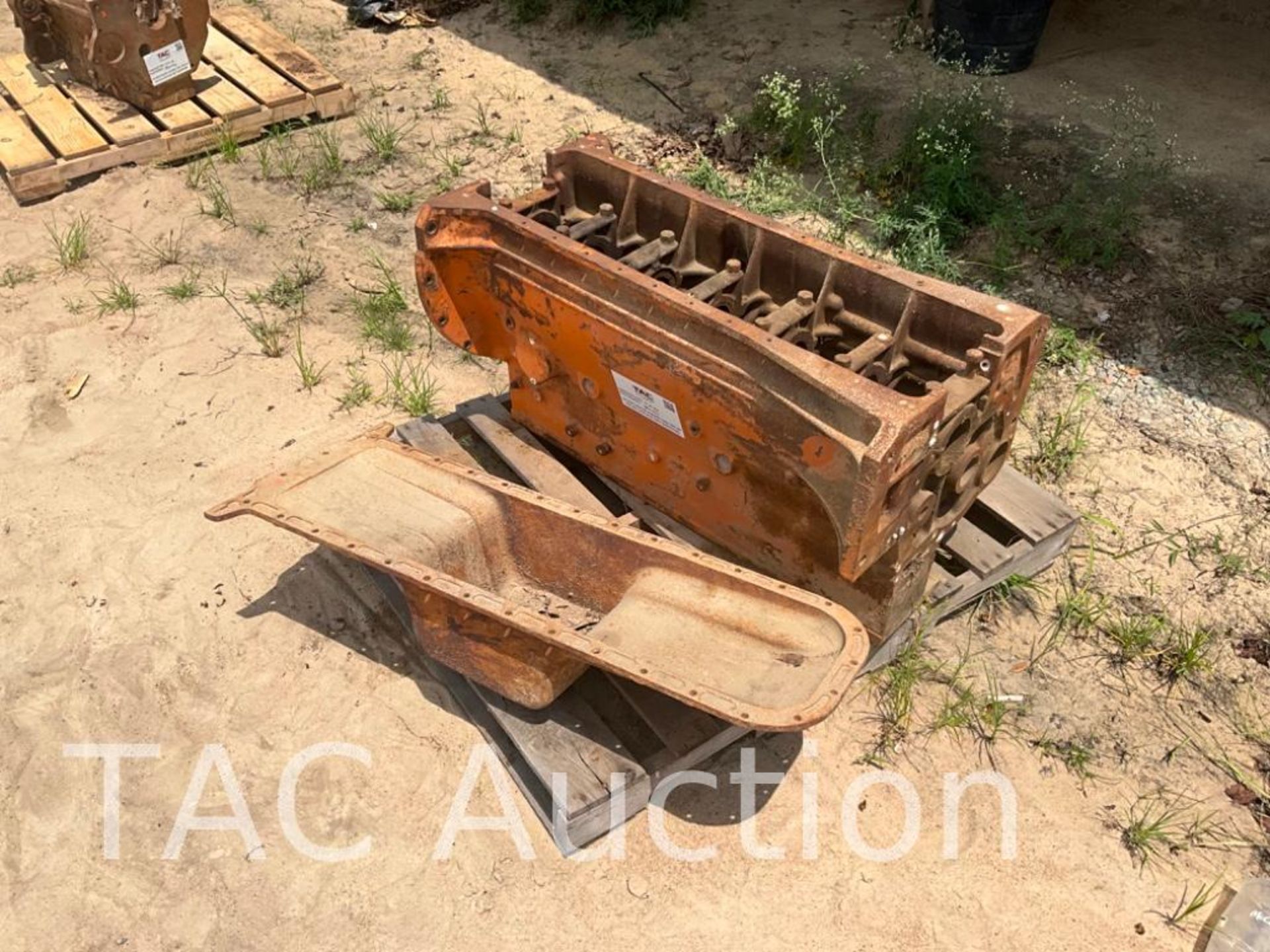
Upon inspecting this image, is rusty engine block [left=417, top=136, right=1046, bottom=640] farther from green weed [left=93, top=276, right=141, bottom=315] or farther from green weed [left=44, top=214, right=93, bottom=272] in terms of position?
green weed [left=44, top=214, right=93, bottom=272]

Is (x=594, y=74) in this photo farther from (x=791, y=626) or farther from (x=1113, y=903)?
(x=1113, y=903)

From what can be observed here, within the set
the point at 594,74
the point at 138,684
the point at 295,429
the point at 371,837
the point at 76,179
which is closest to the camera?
the point at 371,837

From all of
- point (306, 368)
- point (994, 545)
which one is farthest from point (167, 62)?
point (994, 545)

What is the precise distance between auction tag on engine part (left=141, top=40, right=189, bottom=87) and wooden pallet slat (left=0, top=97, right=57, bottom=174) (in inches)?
27.7

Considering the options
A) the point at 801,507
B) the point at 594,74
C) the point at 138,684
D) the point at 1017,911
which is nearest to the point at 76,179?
the point at 594,74

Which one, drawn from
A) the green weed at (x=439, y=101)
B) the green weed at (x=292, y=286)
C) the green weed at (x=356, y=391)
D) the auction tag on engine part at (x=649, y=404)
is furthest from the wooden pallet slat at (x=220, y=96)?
the auction tag on engine part at (x=649, y=404)

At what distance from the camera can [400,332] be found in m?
4.38

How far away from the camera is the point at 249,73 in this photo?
19.7 ft

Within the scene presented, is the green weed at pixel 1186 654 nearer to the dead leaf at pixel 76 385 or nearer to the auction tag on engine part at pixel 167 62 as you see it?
the dead leaf at pixel 76 385

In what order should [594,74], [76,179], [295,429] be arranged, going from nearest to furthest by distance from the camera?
[295,429]
[76,179]
[594,74]

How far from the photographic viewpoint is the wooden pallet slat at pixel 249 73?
5781 mm

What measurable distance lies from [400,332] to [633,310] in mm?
1860

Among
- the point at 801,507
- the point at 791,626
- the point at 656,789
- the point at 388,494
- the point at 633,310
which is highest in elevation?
the point at 633,310

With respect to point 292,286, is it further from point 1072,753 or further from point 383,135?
point 1072,753
